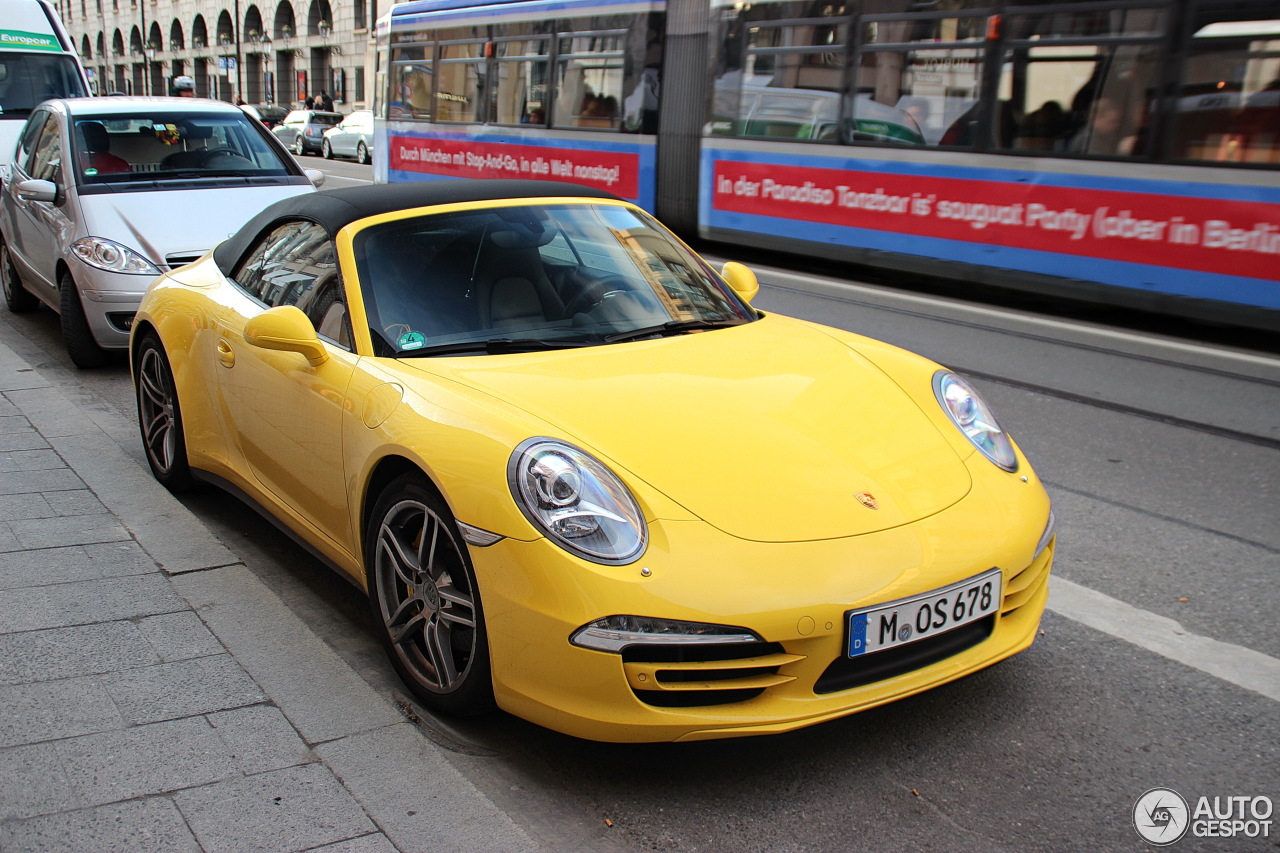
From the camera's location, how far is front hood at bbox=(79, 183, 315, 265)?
23.0 feet

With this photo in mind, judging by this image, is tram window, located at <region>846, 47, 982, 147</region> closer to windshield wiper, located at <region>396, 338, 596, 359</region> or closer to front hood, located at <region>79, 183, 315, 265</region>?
front hood, located at <region>79, 183, 315, 265</region>

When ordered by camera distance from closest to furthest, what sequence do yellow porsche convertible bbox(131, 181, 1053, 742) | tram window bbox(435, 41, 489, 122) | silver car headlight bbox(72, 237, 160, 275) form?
yellow porsche convertible bbox(131, 181, 1053, 742) < silver car headlight bbox(72, 237, 160, 275) < tram window bbox(435, 41, 489, 122)

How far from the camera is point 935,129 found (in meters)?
10.3

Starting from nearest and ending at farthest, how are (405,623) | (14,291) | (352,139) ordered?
1. (405,623)
2. (14,291)
3. (352,139)

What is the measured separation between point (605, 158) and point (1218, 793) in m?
12.4

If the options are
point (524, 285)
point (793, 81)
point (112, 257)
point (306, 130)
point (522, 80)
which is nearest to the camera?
point (524, 285)

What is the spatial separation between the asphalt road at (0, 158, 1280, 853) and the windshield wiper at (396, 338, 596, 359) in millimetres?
885

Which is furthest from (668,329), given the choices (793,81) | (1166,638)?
(793,81)

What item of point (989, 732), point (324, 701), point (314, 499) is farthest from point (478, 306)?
point (989, 732)

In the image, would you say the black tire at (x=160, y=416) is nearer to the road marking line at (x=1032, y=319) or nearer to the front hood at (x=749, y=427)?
the front hood at (x=749, y=427)

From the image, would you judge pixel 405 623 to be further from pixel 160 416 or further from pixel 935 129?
pixel 935 129

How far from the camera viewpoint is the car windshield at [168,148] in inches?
305

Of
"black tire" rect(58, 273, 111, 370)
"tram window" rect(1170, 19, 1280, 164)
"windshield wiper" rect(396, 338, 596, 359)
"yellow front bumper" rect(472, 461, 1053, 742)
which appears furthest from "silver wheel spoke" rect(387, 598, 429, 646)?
"tram window" rect(1170, 19, 1280, 164)

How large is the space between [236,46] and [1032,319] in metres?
63.2
